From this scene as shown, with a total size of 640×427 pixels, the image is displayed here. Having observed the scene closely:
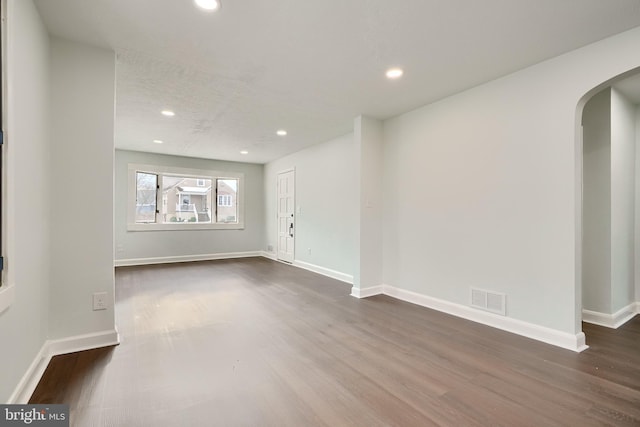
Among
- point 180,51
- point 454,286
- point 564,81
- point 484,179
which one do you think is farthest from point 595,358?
point 180,51

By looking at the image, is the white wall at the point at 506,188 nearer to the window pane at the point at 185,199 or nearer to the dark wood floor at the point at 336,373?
the dark wood floor at the point at 336,373

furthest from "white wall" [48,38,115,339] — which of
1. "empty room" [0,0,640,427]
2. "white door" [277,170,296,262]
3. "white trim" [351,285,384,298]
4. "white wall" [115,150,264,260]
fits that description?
"white wall" [115,150,264,260]

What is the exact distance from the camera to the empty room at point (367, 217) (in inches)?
67.7

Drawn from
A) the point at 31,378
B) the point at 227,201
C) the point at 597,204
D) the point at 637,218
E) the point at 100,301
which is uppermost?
the point at 227,201

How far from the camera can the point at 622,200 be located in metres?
3.15

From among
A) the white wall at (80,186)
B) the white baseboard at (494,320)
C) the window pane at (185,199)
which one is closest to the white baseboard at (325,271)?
the white baseboard at (494,320)

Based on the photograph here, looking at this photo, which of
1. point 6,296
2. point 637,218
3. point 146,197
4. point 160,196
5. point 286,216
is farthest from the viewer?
point 286,216

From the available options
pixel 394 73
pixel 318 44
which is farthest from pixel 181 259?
pixel 394 73

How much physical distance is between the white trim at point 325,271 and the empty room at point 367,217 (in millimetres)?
631

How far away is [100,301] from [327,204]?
3748 mm

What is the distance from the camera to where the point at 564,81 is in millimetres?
2475

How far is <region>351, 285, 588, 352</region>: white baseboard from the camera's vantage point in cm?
243

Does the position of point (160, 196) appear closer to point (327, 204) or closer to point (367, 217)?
point (327, 204)

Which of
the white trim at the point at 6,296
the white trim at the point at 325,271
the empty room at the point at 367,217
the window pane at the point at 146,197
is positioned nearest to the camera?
the white trim at the point at 6,296
